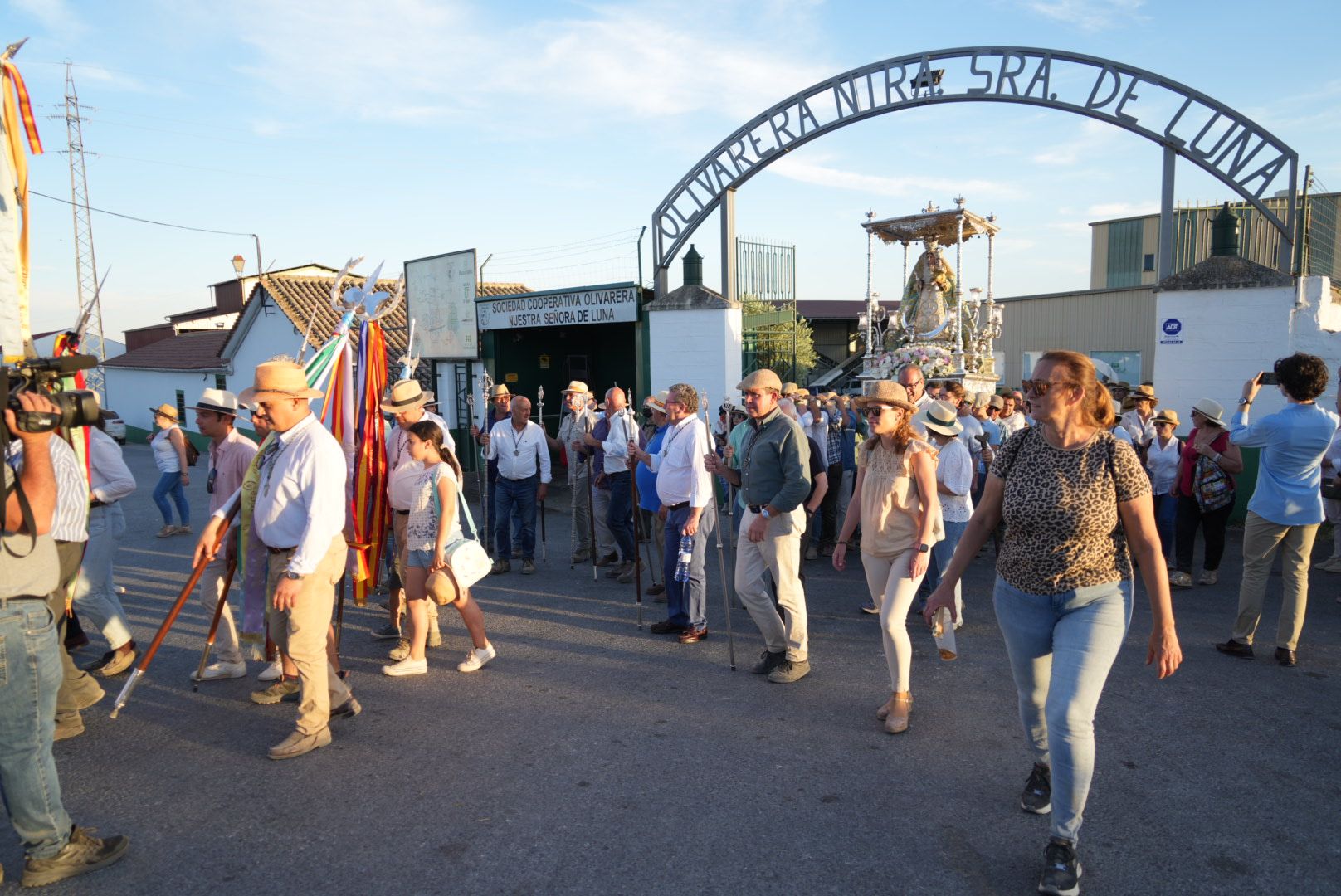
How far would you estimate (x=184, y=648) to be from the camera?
6113 millimetres

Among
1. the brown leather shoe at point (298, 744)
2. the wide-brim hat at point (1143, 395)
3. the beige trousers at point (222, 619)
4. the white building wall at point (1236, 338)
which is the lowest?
the brown leather shoe at point (298, 744)

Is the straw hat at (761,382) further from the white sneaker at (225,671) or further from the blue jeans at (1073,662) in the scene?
the white sneaker at (225,671)

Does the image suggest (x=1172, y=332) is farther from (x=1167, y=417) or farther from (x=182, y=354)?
(x=182, y=354)

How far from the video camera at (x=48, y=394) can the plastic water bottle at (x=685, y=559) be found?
3481mm

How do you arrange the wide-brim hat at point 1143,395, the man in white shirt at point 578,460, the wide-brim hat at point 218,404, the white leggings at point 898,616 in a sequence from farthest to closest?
the man in white shirt at point 578,460 < the wide-brim hat at point 1143,395 < the wide-brim hat at point 218,404 < the white leggings at point 898,616

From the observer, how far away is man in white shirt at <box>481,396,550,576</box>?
835 cm

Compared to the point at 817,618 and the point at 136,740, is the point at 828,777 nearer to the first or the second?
the point at 817,618

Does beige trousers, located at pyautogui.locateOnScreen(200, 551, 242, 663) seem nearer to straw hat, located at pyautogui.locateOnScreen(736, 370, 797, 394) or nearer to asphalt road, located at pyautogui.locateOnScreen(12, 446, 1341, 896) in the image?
asphalt road, located at pyautogui.locateOnScreen(12, 446, 1341, 896)

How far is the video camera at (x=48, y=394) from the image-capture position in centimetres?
302

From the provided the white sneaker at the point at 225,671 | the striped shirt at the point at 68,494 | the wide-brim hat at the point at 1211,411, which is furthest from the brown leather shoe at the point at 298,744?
the wide-brim hat at the point at 1211,411

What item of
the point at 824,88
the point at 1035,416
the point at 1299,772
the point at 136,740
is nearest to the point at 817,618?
the point at 1299,772

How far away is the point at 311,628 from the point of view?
14.1 feet

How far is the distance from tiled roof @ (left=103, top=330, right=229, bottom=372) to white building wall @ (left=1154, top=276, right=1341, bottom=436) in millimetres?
23706

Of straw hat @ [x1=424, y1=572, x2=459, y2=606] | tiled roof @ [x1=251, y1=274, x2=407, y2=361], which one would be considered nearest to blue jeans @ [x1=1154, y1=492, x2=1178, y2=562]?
straw hat @ [x1=424, y1=572, x2=459, y2=606]
